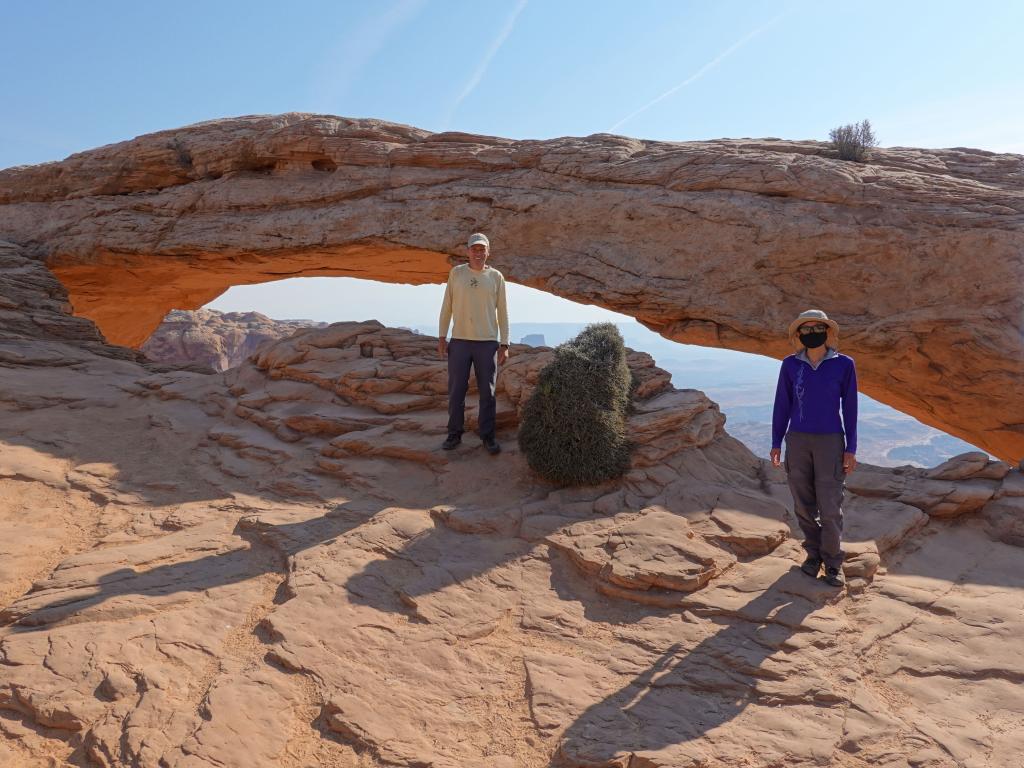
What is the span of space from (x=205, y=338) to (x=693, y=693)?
37487 millimetres

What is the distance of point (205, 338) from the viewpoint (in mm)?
36344

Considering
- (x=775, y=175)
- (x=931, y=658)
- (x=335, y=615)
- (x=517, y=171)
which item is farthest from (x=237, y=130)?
(x=931, y=658)

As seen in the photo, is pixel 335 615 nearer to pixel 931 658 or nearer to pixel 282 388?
pixel 931 658

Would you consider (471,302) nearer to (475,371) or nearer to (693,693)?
(475,371)

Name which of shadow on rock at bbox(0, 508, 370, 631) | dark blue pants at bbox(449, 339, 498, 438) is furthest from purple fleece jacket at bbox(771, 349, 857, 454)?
shadow on rock at bbox(0, 508, 370, 631)

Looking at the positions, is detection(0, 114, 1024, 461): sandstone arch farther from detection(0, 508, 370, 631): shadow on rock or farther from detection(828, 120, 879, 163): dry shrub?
detection(0, 508, 370, 631): shadow on rock

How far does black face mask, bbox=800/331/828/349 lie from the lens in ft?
18.2

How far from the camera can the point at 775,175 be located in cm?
1218

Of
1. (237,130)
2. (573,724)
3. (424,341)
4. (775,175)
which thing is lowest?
(573,724)

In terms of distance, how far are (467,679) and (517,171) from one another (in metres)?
11.5

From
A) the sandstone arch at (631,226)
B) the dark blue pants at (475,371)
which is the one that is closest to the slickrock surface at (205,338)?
the sandstone arch at (631,226)

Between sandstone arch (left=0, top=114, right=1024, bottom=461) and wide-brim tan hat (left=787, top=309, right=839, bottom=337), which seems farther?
sandstone arch (left=0, top=114, right=1024, bottom=461)

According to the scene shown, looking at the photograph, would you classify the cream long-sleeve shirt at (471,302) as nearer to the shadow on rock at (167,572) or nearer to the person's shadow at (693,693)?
the shadow on rock at (167,572)

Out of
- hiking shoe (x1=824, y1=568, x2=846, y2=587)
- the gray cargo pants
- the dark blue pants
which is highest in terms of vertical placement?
the dark blue pants
